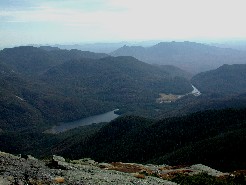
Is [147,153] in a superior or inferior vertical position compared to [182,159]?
inferior

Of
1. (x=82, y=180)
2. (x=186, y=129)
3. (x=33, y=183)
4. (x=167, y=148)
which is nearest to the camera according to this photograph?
(x=33, y=183)

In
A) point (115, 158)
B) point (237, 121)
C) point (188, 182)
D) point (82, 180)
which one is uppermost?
point (82, 180)

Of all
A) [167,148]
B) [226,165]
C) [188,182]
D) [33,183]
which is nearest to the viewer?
[33,183]

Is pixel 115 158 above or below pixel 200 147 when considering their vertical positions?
below

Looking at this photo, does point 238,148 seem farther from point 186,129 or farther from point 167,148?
point 186,129

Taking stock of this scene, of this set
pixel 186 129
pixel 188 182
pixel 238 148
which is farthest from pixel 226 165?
pixel 186 129

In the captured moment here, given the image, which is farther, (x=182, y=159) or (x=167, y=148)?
(x=167, y=148)

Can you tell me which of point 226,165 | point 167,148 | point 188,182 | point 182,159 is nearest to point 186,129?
point 167,148

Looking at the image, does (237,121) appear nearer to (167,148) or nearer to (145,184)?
(167,148)

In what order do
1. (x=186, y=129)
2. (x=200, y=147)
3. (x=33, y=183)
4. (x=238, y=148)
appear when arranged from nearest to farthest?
(x=33, y=183) < (x=238, y=148) < (x=200, y=147) < (x=186, y=129)
